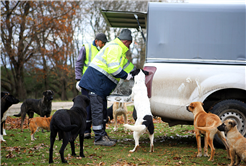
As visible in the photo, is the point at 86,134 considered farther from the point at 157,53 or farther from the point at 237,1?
the point at 237,1

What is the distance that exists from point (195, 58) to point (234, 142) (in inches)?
66.3

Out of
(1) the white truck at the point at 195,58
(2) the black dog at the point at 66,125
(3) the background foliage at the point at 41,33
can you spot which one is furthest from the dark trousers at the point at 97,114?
(3) the background foliage at the point at 41,33

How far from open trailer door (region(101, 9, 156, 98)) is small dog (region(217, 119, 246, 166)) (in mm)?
1502

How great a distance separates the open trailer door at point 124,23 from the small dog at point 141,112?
0.43ft

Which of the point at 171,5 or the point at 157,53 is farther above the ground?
the point at 171,5

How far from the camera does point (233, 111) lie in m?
4.40

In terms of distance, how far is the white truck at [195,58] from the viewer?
4340 mm

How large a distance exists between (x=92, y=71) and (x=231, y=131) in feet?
9.35

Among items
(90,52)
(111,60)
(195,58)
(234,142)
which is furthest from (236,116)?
(90,52)

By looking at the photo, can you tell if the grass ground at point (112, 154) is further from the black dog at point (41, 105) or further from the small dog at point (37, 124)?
the black dog at point (41, 105)

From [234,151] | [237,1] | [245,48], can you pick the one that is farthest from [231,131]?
[237,1]

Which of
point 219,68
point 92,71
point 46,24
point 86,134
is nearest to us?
point 219,68

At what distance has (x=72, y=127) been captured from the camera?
3.41m

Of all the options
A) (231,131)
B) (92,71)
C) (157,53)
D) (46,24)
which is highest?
(46,24)
